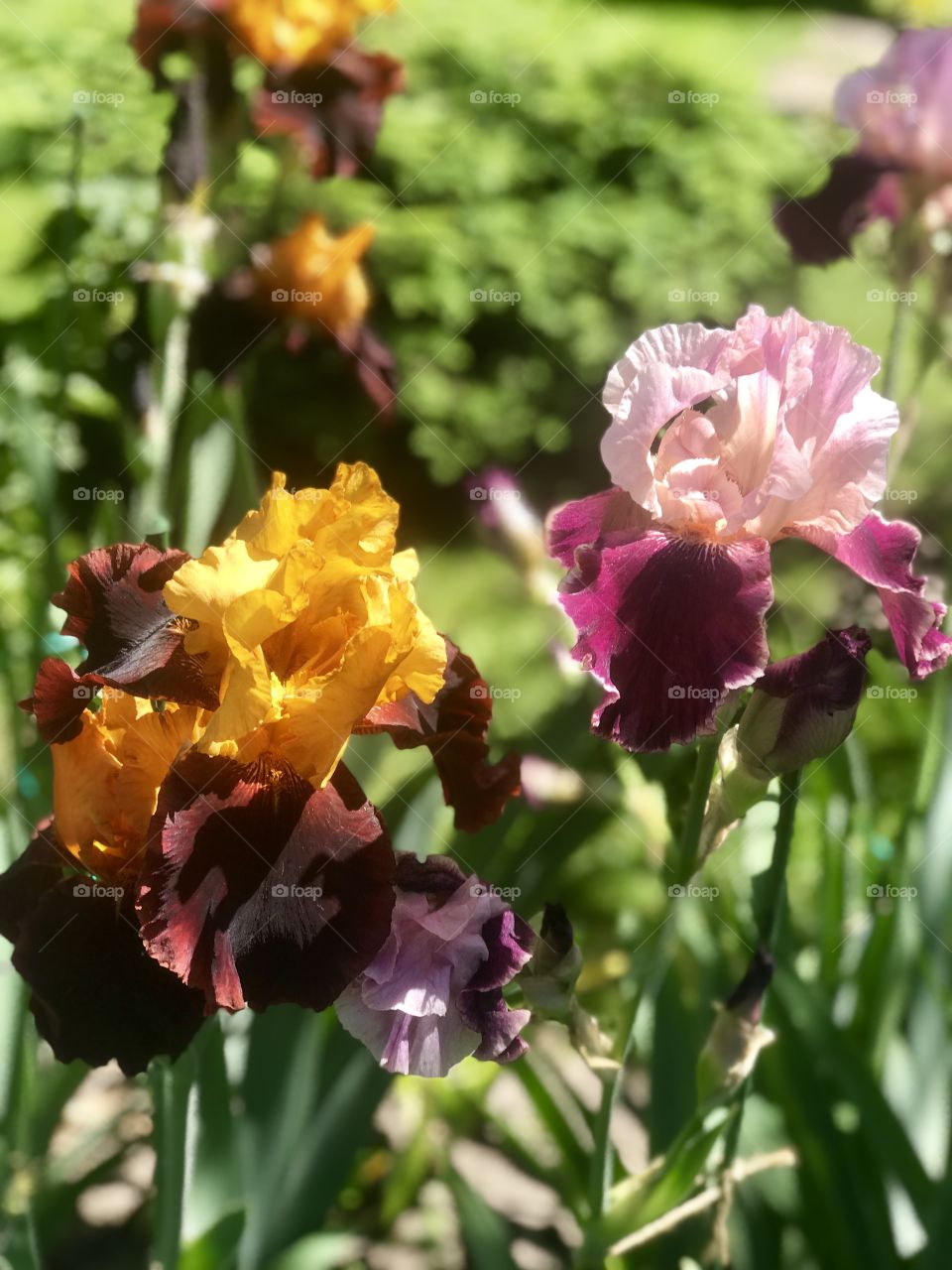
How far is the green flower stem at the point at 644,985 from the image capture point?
1067 mm

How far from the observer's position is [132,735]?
3.25 ft

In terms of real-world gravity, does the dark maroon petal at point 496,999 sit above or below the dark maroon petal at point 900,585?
below

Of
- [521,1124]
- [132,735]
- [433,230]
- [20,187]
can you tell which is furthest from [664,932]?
[433,230]

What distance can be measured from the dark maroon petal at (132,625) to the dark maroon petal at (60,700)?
28 millimetres

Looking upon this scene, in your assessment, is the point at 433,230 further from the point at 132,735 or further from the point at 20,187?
the point at 132,735

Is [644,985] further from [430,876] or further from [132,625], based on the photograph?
[132,625]

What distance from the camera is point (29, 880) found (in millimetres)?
1051

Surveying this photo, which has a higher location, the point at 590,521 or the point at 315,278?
the point at 590,521

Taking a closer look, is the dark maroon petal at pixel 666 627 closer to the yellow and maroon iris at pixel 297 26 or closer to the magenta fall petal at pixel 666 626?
the magenta fall petal at pixel 666 626

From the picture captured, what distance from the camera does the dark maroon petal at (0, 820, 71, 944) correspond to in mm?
1036

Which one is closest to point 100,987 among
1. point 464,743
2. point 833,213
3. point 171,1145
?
point 171,1145

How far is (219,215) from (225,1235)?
5.35 ft

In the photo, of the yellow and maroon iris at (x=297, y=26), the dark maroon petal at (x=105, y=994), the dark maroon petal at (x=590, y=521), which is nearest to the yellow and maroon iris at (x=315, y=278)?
the yellow and maroon iris at (x=297, y=26)

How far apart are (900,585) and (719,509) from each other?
164 millimetres
